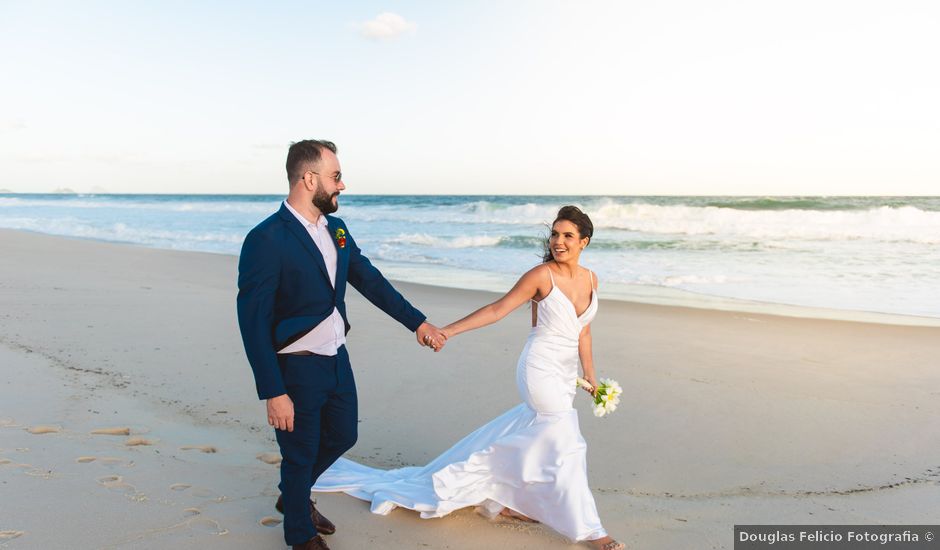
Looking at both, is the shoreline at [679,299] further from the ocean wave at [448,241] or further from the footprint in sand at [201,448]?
the footprint in sand at [201,448]

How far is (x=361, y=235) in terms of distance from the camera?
30047 mm

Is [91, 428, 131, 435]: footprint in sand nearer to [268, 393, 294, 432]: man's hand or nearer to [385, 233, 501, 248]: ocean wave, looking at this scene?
[268, 393, 294, 432]: man's hand

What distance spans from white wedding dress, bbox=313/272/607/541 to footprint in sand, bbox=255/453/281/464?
1.09 metres

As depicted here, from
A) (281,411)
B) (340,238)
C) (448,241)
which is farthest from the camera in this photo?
(448,241)

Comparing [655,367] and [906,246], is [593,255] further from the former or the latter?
[655,367]

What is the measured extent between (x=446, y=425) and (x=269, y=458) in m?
1.62

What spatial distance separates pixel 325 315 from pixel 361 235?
26917mm

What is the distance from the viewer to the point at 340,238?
3688 mm

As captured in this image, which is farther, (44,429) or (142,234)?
(142,234)

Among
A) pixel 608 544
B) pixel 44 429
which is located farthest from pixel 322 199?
pixel 44 429

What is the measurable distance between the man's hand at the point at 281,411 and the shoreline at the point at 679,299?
10.2 meters

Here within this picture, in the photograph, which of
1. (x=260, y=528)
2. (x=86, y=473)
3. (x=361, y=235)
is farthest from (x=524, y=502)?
(x=361, y=235)

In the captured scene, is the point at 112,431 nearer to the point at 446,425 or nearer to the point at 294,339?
the point at 446,425

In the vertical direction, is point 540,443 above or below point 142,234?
below
